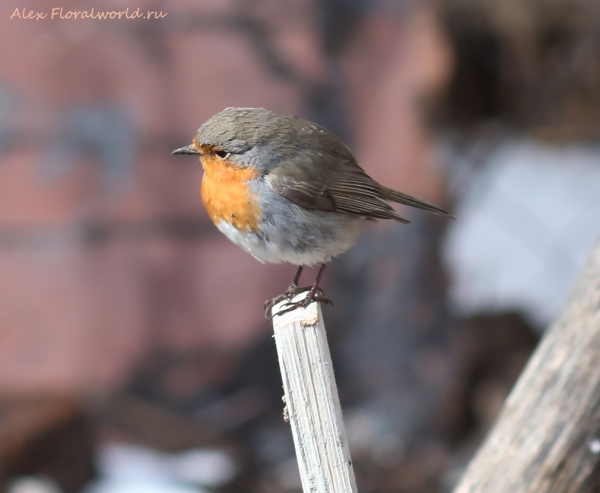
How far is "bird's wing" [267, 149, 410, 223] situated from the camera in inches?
103

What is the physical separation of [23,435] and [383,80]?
3169 millimetres

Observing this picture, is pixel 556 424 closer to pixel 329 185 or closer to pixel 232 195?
pixel 329 185

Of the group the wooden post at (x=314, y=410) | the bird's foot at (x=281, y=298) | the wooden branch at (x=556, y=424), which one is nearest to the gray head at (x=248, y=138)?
the bird's foot at (x=281, y=298)

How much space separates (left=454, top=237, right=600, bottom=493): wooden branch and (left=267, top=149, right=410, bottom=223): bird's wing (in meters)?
0.71

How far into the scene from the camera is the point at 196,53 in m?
4.79

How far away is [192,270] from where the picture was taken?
477 cm

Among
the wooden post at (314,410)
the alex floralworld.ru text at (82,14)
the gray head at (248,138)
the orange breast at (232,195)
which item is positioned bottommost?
the wooden post at (314,410)

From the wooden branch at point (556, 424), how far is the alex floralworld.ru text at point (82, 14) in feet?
11.1

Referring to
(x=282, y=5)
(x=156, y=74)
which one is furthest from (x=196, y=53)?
(x=282, y=5)

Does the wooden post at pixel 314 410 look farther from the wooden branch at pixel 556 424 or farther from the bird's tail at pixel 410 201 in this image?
the bird's tail at pixel 410 201

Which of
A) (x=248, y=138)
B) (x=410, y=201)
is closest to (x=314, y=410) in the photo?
(x=248, y=138)

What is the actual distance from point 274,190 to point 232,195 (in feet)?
0.48

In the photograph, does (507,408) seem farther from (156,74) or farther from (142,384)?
(156,74)

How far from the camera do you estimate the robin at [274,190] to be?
8.30 feet
